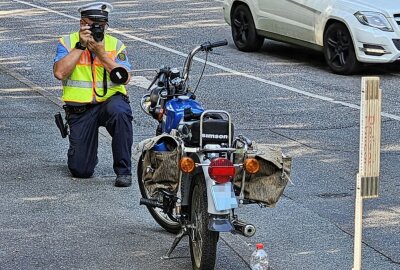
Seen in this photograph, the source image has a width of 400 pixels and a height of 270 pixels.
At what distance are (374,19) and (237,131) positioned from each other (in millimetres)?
4109

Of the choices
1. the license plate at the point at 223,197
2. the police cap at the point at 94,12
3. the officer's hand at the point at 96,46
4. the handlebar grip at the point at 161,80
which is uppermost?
the police cap at the point at 94,12

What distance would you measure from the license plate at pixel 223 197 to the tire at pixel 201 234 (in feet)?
0.36

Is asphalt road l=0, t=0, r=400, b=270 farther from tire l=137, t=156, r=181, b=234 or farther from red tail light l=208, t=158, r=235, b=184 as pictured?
red tail light l=208, t=158, r=235, b=184

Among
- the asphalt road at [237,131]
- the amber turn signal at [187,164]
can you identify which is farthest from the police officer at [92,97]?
the amber turn signal at [187,164]

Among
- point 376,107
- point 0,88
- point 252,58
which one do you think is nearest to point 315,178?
point 376,107

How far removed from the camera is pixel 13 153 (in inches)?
401

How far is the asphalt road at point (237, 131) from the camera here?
733cm

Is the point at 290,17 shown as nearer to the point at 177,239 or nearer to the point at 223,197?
the point at 177,239

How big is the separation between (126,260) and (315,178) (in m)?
2.81

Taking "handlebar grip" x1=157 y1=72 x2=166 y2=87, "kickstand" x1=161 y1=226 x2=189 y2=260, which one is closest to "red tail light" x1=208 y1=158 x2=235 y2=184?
"kickstand" x1=161 y1=226 x2=189 y2=260

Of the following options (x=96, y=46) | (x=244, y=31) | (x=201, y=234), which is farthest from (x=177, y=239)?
(x=244, y=31)

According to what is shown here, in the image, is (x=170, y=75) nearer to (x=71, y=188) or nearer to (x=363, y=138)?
(x=71, y=188)

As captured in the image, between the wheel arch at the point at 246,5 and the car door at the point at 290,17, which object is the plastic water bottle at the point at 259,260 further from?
the wheel arch at the point at 246,5

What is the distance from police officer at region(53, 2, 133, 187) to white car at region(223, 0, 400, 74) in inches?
248
